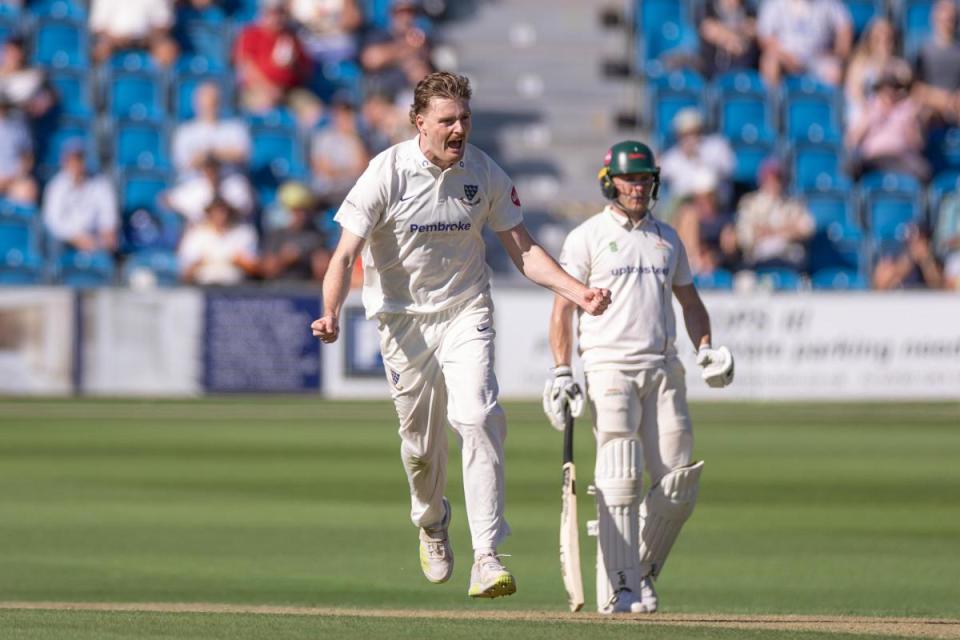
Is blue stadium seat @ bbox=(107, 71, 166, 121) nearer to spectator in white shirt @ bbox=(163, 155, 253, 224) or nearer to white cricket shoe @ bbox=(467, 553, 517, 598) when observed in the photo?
spectator in white shirt @ bbox=(163, 155, 253, 224)

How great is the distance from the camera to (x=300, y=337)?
18.9 meters

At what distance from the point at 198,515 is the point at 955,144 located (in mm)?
14354

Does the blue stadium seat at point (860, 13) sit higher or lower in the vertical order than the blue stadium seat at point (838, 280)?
higher

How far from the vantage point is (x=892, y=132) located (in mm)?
21859

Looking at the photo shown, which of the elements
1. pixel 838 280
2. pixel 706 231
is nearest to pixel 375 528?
pixel 706 231

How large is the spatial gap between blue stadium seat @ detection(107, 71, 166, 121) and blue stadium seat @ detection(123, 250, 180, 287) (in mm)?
2247

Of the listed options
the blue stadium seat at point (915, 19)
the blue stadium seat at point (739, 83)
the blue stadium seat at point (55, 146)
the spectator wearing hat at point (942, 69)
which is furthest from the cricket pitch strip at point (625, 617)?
the blue stadium seat at point (915, 19)

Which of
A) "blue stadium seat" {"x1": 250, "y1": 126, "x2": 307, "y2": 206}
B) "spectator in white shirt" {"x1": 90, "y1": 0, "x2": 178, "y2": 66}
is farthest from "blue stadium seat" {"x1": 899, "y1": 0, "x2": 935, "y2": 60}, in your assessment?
"spectator in white shirt" {"x1": 90, "y1": 0, "x2": 178, "y2": 66}

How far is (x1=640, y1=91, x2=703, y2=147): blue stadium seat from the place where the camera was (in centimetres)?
2227

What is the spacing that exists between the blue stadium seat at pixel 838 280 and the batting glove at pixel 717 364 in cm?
1290

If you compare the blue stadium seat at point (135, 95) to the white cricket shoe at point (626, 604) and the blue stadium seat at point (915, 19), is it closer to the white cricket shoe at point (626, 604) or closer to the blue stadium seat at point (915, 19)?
the blue stadium seat at point (915, 19)

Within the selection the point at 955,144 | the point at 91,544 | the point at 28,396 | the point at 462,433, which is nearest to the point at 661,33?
the point at 955,144

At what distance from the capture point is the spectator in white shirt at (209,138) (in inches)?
795

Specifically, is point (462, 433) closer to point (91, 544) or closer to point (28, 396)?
point (91, 544)
